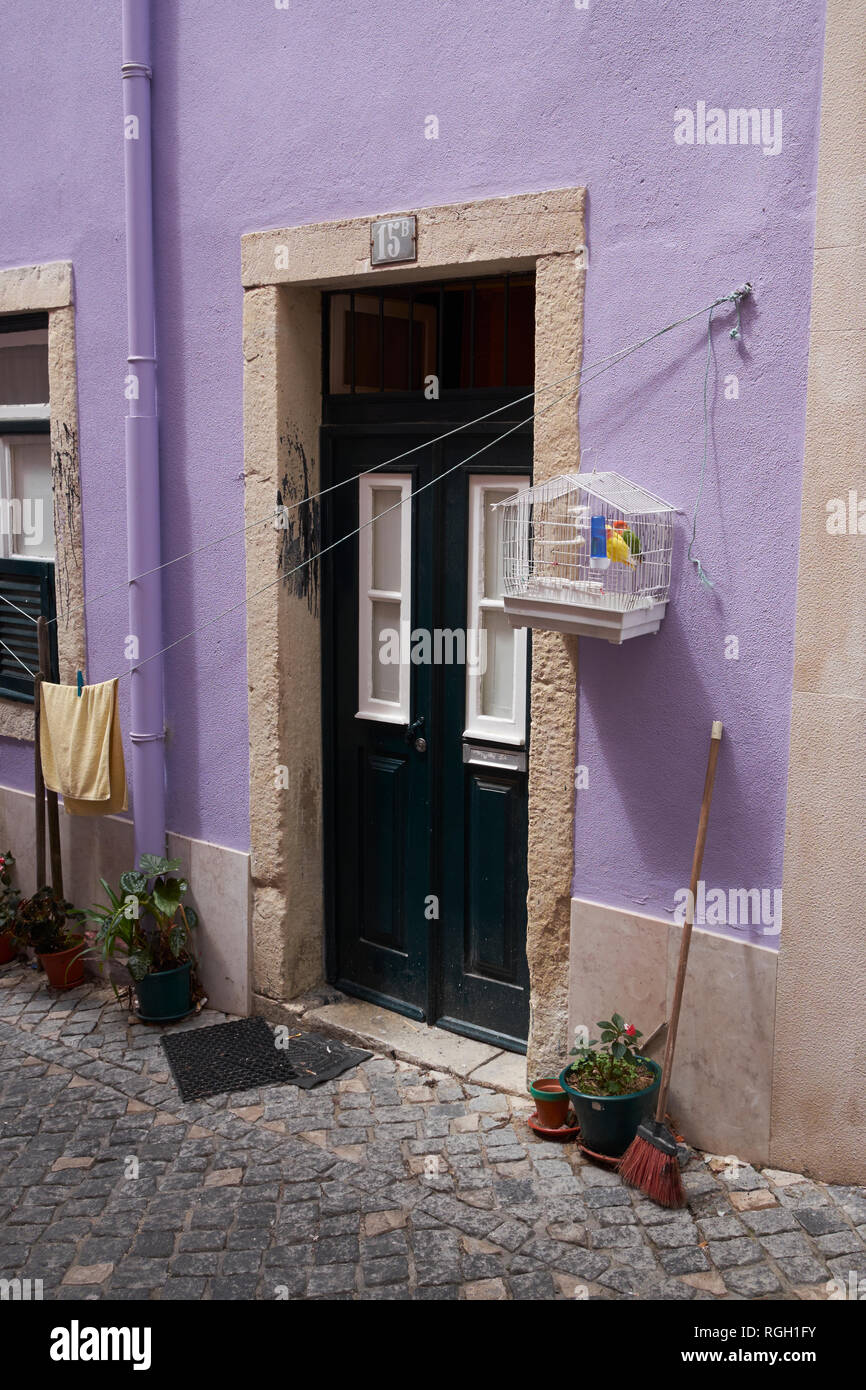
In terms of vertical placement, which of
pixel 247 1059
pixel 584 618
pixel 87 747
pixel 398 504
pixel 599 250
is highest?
pixel 599 250

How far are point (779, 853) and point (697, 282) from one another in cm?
189

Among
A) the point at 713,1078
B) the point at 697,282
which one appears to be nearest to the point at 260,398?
the point at 697,282

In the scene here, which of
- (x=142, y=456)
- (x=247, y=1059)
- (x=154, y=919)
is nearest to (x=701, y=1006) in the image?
(x=247, y=1059)

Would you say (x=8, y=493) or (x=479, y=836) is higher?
(x=8, y=493)

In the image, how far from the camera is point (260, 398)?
545 cm

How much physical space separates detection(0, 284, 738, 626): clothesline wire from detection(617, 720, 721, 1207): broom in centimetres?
131

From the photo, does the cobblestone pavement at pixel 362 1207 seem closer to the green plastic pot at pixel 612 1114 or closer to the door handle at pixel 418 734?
the green plastic pot at pixel 612 1114

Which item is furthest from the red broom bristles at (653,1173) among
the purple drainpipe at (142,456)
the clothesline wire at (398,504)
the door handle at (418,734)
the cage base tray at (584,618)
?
the purple drainpipe at (142,456)

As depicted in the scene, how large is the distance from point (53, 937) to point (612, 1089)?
10.1 ft

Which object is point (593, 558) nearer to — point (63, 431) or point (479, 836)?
point (479, 836)

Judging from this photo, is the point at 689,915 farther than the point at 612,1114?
No

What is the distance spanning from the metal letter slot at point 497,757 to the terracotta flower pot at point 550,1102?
121 centimetres

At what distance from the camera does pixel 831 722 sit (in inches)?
159

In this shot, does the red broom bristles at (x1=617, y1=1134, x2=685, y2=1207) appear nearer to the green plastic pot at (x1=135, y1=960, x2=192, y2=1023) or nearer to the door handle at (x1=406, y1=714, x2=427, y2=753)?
the door handle at (x1=406, y1=714, x2=427, y2=753)
